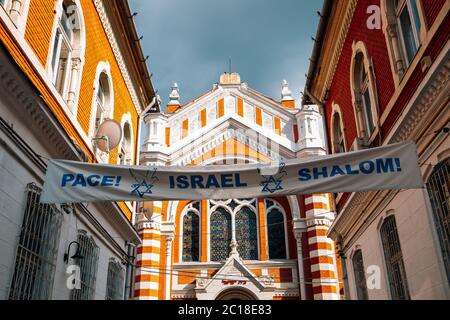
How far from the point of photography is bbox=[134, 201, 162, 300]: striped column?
66.3ft

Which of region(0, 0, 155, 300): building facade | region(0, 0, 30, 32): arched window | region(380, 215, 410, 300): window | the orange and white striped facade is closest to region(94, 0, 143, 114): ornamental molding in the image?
region(0, 0, 155, 300): building facade

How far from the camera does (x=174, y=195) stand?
271 inches

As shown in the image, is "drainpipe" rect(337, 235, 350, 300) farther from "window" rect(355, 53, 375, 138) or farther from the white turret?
the white turret

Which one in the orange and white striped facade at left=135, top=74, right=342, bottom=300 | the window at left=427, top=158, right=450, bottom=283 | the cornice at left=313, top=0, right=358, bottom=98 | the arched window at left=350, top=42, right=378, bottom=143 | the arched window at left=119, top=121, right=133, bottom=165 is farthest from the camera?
the orange and white striped facade at left=135, top=74, right=342, bottom=300

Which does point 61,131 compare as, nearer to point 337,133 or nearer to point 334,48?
point 334,48

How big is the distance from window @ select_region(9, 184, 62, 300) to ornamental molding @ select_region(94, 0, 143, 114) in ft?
17.7

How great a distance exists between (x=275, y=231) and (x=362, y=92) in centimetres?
1191

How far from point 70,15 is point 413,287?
861 cm

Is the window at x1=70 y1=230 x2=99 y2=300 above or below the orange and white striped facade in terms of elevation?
below

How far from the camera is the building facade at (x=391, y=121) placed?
265 inches

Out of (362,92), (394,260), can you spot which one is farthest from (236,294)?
(362,92)

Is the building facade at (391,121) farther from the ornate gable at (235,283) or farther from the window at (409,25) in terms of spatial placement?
the ornate gable at (235,283)

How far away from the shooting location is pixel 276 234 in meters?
21.9
